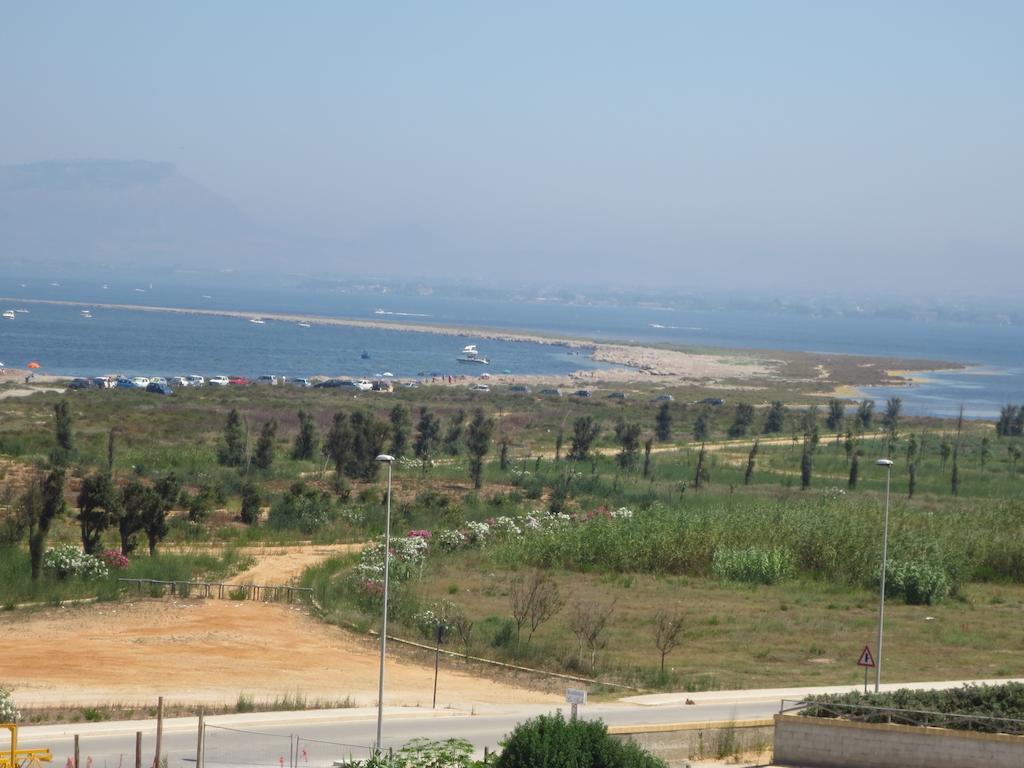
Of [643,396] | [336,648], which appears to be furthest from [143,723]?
[643,396]

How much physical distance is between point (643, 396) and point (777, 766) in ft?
312

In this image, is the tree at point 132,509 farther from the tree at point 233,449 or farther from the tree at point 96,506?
the tree at point 233,449

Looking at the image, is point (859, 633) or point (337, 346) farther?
point (337, 346)

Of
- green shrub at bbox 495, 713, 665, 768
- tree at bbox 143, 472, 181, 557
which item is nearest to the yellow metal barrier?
green shrub at bbox 495, 713, 665, 768

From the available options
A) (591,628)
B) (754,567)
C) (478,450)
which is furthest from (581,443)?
(591,628)

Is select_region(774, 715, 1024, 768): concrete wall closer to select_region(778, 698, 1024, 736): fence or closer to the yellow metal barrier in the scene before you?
select_region(778, 698, 1024, 736): fence

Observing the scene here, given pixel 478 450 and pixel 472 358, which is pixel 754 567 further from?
pixel 472 358

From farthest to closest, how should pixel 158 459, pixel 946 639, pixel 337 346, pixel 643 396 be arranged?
pixel 337 346 < pixel 643 396 < pixel 158 459 < pixel 946 639

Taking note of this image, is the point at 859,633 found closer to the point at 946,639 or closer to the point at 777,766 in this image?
the point at 946,639

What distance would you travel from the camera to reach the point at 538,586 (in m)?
33.2

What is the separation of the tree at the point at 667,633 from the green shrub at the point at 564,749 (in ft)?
35.3

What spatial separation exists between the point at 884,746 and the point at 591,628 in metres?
11.4

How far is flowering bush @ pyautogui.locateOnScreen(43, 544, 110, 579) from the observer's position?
32406mm

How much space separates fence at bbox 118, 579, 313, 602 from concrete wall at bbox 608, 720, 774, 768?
14.8 m
